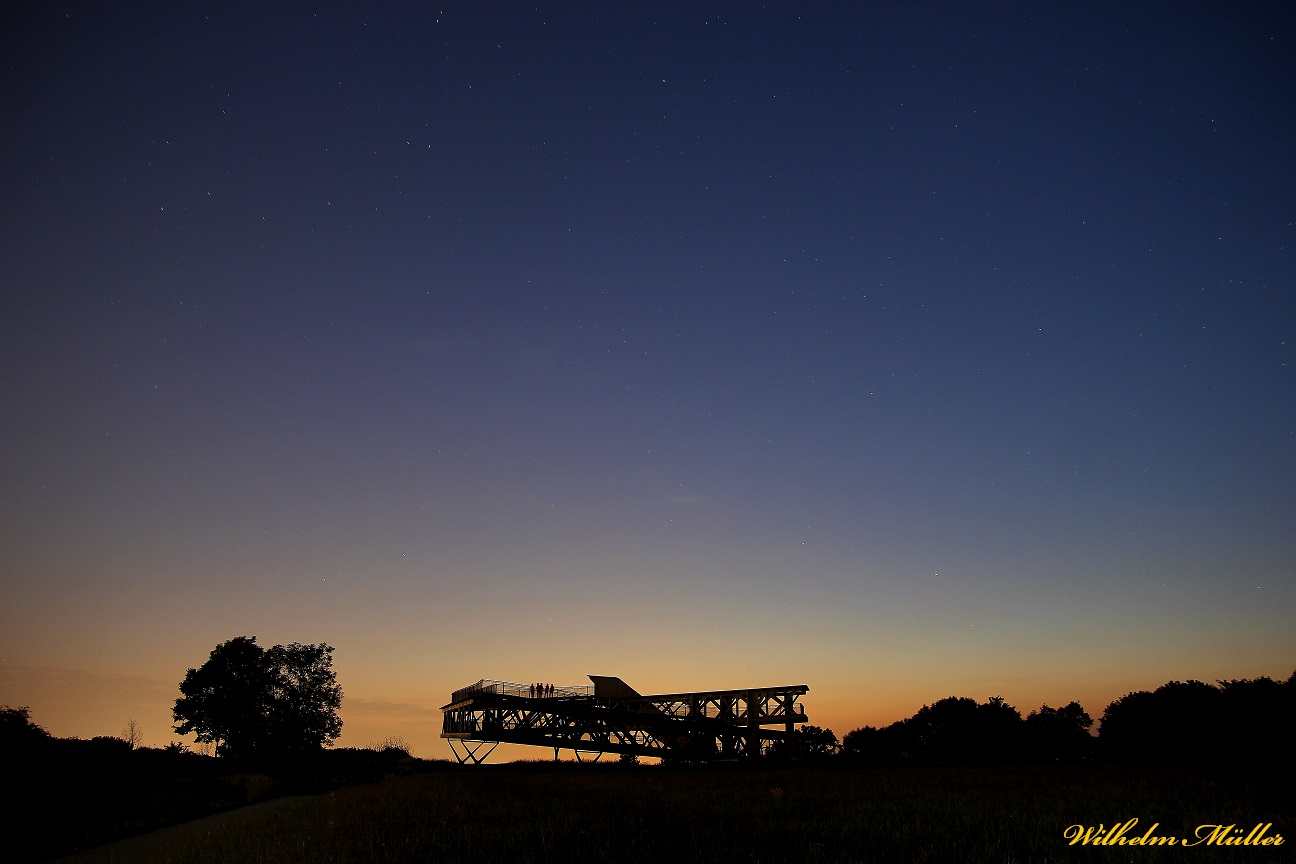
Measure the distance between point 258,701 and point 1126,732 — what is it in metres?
68.9

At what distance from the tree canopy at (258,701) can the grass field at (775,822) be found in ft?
170

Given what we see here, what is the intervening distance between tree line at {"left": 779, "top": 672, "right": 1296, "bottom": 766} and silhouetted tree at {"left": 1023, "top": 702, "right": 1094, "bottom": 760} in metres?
0.06

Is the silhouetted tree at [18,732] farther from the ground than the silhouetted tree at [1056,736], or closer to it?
farther from the ground

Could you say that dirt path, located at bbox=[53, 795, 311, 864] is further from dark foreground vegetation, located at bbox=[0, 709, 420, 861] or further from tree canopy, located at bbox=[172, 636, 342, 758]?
tree canopy, located at bbox=[172, 636, 342, 758]

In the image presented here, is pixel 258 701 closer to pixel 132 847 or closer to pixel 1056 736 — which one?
pixel 132 847

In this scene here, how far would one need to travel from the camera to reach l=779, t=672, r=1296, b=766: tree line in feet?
127

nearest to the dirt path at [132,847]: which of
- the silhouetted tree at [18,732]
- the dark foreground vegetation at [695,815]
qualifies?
the dark foreground vegetation at [695,815]

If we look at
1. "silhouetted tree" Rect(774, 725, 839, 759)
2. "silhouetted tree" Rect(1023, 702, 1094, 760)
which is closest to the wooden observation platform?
"silhouetted tree" Rect(774, 725, 839, 759)

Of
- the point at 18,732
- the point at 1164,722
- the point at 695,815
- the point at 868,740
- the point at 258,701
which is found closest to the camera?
the point at 695,815

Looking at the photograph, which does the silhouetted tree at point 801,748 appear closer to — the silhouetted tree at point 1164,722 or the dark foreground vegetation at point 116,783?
the silhouetted tree at point 1164,722

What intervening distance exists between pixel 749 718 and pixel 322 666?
47425 mm

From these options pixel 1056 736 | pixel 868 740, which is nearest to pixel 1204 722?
pixel 1056 736

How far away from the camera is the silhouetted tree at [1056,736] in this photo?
4388 centimetres

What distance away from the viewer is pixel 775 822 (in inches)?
475
